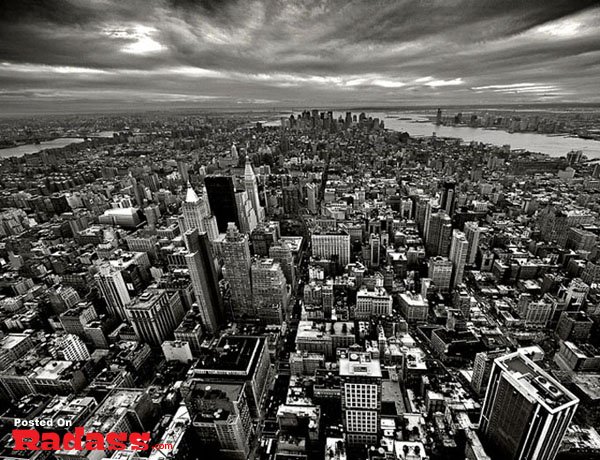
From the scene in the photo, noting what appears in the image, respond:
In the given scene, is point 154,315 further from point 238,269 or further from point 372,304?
point 372,304

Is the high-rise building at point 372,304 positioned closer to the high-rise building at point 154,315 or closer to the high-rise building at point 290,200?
the high-rise building at point 154,315

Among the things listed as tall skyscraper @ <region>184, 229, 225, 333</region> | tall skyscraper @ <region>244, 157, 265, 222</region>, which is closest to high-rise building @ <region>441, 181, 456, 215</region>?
tall skyscraper @ <region>244, 157, 265, 222</region>

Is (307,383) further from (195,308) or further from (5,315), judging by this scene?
(5,315)

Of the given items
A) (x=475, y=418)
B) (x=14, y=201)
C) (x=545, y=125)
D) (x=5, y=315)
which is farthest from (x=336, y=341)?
(x=545, y=125)

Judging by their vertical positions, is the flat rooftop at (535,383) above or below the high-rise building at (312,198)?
above

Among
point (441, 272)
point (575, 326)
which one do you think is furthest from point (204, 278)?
point (575, 326)

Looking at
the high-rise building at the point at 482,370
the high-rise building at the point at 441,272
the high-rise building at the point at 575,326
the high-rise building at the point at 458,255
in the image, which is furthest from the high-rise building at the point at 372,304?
the high-rise building at the point at 575,326

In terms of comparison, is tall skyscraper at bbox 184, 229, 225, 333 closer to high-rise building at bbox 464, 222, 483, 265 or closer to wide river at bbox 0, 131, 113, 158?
high-rise building at bbox 464, 222, 483, 265

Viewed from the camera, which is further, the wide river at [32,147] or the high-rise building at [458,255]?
the wide river at [32,147]
